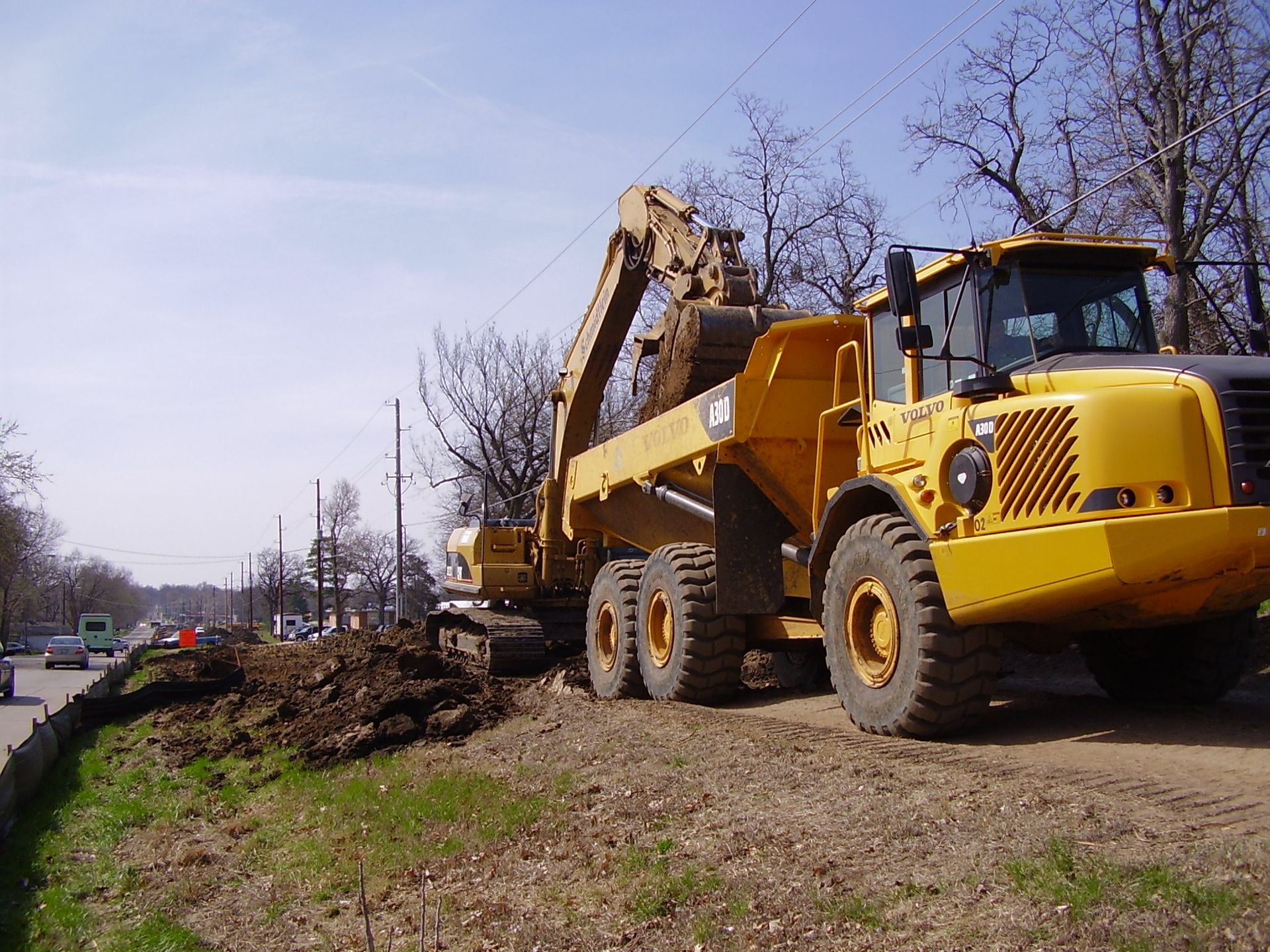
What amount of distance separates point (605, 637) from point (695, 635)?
2814mm

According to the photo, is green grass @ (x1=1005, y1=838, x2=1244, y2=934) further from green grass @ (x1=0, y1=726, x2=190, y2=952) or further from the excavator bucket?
the excavator bucket

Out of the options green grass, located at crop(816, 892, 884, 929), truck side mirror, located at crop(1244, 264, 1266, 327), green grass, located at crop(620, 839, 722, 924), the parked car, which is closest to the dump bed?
truck side mirror, located at crop(1244, 264, 1266, 327)

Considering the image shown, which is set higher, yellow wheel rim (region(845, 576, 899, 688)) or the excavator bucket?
the excavator bucket

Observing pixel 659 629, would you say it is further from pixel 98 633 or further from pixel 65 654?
pixel 98 633

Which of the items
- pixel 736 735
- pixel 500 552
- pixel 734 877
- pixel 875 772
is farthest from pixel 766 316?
pixel 500 552

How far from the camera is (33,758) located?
36.5 feet

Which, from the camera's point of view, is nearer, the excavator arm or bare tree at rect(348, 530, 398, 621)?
the excavator arm

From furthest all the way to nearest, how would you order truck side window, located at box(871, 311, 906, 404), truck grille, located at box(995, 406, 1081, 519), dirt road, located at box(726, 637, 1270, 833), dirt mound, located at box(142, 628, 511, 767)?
1. dirt mound, located at box(142, 628, 511, 767)
2. truck side window, located at box(871, 311, 906, 404)
3. truck grille, located at box(995, 406, 1081, 519)
4. dirt road, located at box(726, 637, 1270, 833)

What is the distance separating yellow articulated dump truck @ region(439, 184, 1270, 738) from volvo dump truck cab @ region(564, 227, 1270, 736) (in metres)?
0.02

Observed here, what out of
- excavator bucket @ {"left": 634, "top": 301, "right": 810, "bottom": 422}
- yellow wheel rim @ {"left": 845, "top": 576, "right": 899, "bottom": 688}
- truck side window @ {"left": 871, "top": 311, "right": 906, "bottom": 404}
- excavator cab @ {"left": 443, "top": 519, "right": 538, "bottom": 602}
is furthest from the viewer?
excavator cab @ {"left": 443, "top": 519, "right": 538, "bottom": 602}

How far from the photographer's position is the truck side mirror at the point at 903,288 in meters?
7.39

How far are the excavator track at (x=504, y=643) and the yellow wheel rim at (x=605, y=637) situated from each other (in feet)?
13.0

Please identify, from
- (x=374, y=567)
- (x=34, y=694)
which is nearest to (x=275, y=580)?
(x=374, y=567)

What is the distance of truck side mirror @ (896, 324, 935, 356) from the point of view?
24.8 feet
